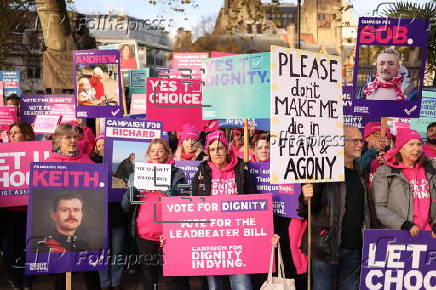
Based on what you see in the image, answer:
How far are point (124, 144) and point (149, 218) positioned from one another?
1.30 metres

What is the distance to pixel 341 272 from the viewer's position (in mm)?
5859

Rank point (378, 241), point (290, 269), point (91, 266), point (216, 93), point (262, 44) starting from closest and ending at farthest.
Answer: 1. point (378, 241)
2. point (91, 266)
3. point (290, 269)
4. point (216, 93)
5. point (262, 44)

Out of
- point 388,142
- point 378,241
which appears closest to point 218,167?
point 378,241

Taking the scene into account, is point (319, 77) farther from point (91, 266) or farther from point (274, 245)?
point (91, 266)

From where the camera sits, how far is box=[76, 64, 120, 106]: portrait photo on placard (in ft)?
34.7

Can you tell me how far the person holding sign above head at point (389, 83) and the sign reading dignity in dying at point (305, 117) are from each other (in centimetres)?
306

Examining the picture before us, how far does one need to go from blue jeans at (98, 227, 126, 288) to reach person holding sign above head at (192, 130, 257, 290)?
1.34 m

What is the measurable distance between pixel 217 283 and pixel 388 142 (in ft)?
12.7

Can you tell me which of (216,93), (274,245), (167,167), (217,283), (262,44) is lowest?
(217,283)

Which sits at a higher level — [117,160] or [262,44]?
[262,44]

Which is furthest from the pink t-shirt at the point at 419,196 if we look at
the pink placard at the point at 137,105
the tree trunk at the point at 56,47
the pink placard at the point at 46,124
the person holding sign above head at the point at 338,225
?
the tree trunk at the point at 56,47

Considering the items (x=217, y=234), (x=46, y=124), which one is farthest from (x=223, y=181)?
(x=46, y=124)

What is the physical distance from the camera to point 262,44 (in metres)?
84.5

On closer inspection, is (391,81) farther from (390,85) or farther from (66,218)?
(66,218)
